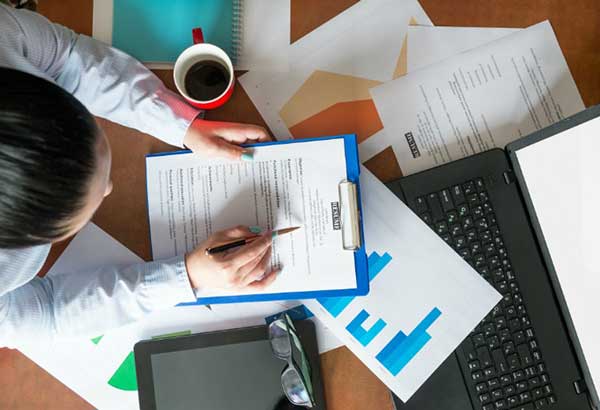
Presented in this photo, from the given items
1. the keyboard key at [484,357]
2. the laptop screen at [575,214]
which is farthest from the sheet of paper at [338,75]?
the keyboard key at [484,357]

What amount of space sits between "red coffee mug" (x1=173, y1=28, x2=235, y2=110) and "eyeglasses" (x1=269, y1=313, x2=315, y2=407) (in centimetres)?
31

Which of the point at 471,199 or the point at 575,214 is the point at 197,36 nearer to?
the point at 471,199

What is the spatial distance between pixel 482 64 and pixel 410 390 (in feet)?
1.55

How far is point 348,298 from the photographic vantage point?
667 mm

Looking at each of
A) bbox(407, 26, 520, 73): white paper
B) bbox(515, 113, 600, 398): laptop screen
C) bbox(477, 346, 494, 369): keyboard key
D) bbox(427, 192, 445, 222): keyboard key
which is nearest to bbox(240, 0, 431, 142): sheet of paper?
bbox(407, 26, 520, 73): white paper

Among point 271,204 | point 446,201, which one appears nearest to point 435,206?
point 446,201

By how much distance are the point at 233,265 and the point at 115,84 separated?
11.9 inches

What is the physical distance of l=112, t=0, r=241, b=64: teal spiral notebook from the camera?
27.6 inches

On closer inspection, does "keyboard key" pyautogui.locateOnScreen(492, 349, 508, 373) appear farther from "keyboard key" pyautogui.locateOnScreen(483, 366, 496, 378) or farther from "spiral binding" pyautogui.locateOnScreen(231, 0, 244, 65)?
"spiral binding" pyautogui.locateOnScreen(231, 0, 244, 65)

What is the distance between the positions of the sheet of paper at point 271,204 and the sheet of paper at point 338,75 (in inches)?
2.0

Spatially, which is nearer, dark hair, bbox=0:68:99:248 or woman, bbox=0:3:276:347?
dark hair, bbox=0:68:99:248

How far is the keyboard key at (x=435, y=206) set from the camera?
0.67 metres

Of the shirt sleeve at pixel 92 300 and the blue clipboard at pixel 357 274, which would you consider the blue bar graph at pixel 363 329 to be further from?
the shirt sleeve at pixel 92 300

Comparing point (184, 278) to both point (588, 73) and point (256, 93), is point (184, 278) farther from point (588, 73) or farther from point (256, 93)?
point (588, 73)
